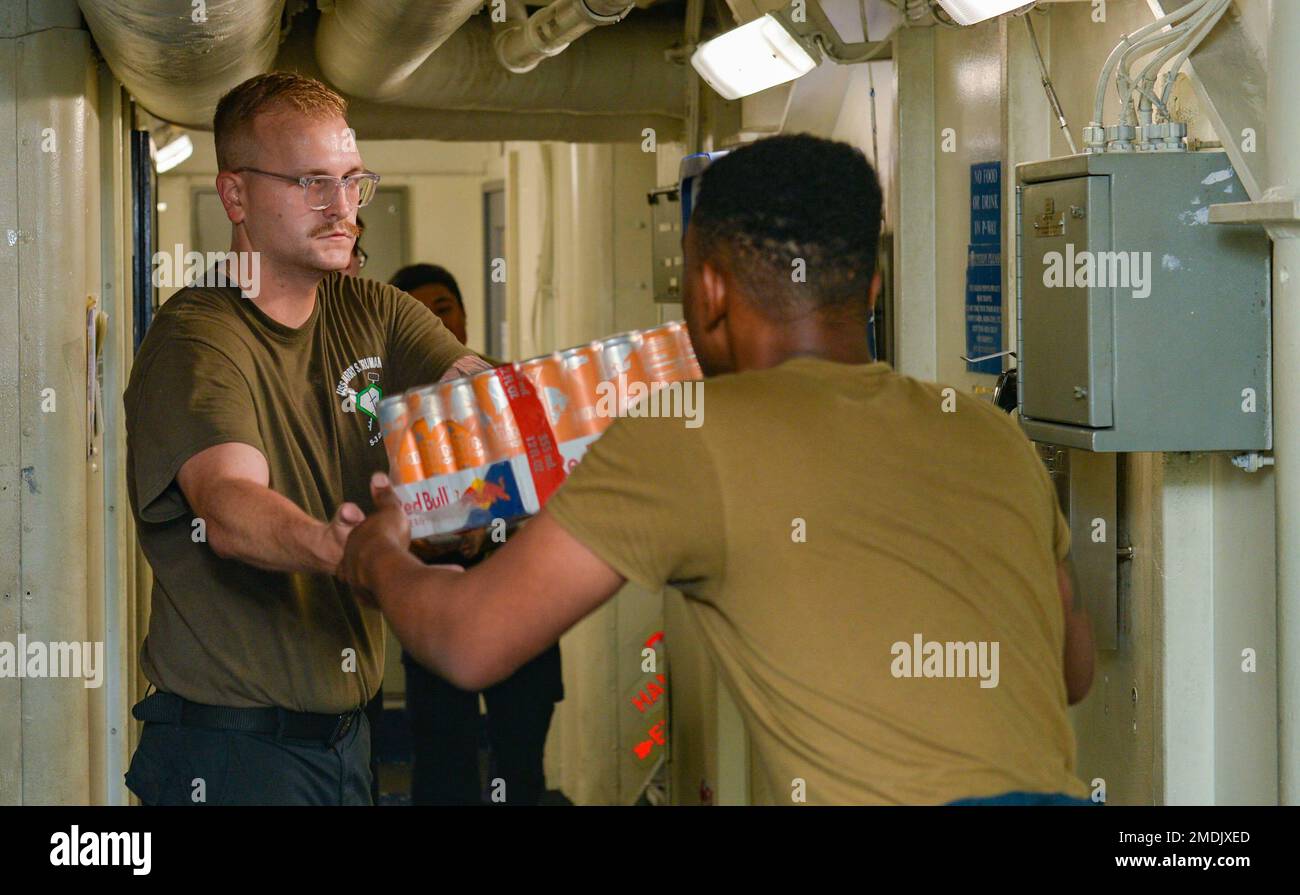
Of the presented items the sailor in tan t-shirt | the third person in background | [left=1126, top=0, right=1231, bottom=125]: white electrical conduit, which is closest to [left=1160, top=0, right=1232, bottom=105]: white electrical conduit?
[left=1126, top=0, right=1231, bottom=125]: white electrical conduit

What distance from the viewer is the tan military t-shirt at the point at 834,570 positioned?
1.34 m

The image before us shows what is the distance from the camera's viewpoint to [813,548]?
4.49 feet

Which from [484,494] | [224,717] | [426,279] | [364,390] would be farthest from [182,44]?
[426,279]

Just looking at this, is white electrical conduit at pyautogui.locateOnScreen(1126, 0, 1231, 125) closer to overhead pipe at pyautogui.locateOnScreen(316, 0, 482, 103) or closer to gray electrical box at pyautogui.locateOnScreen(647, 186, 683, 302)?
overhead pipe at pyautogui.locateOnScreen(316, 0, 482, 103)

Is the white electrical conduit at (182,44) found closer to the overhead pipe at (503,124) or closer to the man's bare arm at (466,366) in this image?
the man's bare arm at (466,366)

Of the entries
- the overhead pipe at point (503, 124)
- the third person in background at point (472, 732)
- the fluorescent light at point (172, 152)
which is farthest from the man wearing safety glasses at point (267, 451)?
the fluorescent light at point (172, 152)

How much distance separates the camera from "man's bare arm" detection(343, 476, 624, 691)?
1358 millimetres

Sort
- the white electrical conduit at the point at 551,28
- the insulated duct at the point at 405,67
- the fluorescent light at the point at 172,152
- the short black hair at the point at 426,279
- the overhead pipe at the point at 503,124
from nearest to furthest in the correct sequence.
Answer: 1. the insulated duct at the point at 405,67
2. the white electrical conduit at the point at 551,28
3. the short black hair at the point at 426,279
4. the overhead pipe at the point at 503,124
5. the fluorescent light at the point at 172,152

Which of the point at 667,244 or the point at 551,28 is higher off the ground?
the point at 551,28

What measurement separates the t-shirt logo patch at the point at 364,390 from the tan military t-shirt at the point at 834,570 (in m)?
1.17

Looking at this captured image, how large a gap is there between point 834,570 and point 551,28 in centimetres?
242

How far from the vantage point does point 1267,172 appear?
1881mm

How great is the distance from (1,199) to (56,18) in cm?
38

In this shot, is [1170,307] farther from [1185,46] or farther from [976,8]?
[976,8]
